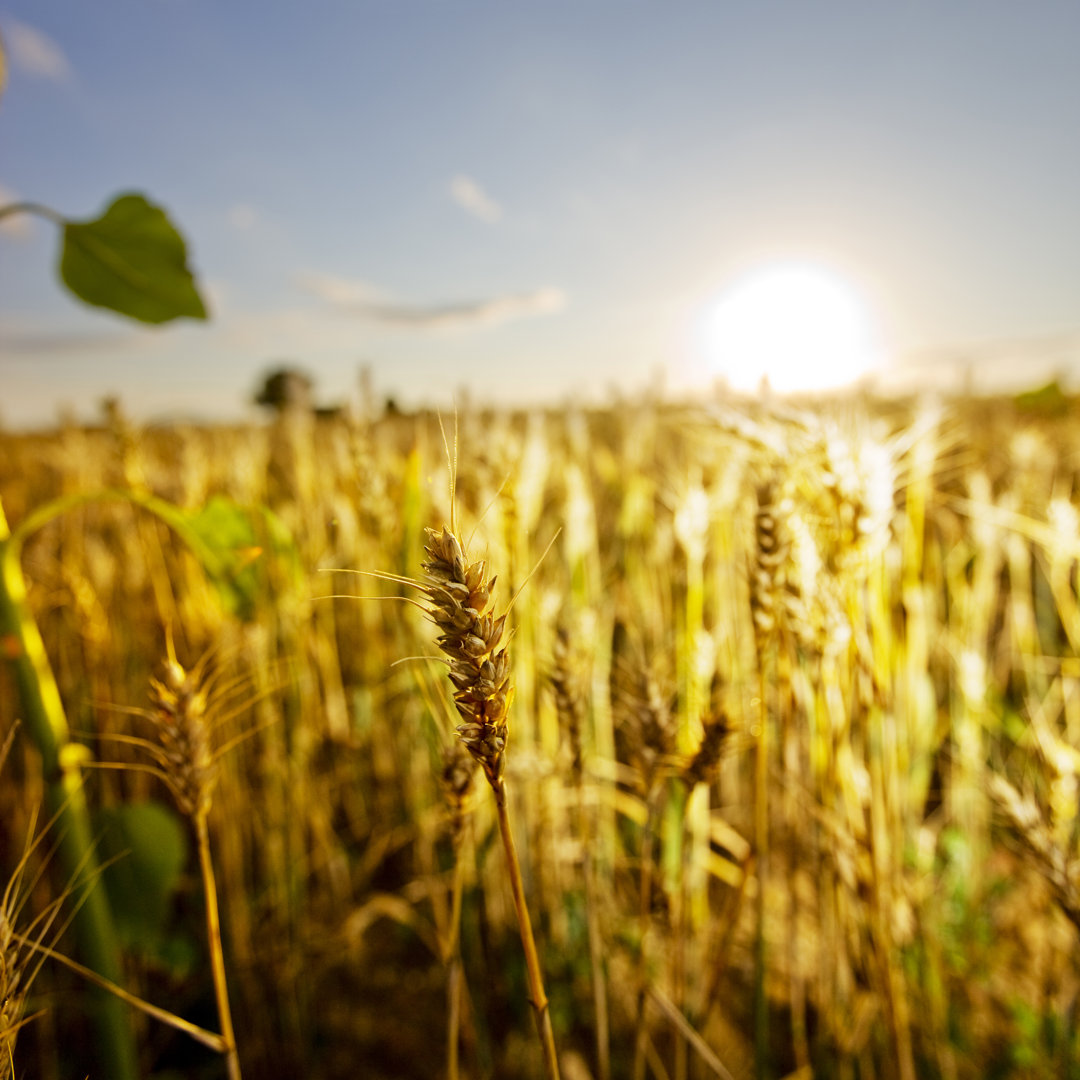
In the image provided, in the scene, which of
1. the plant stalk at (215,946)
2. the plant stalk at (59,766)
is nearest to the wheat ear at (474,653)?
the plant stalk at (215,946)

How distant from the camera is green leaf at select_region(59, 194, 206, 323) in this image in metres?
0.82

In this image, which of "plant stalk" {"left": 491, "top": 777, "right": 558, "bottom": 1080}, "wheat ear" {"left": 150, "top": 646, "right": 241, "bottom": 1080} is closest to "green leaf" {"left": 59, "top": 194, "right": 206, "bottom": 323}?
"wheat ear" {"left": 150, "top": 646, "right": 241, "bottom": 1080}

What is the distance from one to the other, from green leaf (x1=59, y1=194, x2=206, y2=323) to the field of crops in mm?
265

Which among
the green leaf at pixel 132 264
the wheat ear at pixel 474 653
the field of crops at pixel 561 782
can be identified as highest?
the green leaf at pixel 132 264

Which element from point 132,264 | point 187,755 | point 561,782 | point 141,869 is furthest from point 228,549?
point 561,782

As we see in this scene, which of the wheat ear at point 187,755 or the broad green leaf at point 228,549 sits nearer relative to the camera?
the wheat ear at point 187,755

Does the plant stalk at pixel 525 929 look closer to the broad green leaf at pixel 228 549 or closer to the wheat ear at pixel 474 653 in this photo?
the wheat ear at pixel 474 653

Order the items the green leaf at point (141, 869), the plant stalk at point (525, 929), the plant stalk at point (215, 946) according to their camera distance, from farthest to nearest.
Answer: the green leaf at point (141, 869) → the plant stalk at point (215, 946) → the plant stalk at point (525, 929)

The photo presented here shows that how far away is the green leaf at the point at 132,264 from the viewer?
2.69 feet

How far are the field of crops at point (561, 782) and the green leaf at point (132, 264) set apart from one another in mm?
265

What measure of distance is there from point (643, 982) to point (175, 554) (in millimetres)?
2387

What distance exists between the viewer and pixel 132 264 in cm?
84

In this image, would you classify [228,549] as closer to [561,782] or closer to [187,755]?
[187,755]

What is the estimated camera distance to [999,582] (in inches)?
154
